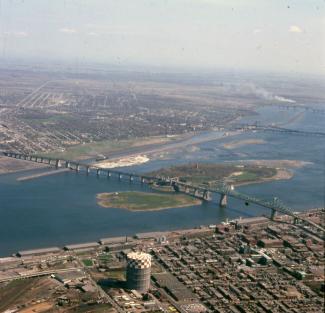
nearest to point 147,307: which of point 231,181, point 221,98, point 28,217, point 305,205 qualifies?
point 28,217

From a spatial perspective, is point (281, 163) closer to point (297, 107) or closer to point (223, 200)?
point (223, 200)

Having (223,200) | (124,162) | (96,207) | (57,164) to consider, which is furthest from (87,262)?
(124,162)

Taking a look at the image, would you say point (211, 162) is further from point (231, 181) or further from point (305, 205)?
point (305, 205)

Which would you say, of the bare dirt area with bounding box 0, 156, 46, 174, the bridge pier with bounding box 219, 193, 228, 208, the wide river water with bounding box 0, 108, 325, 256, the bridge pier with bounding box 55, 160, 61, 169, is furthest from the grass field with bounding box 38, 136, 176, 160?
the bridge pier with bounding box 219, 193, 228, 208

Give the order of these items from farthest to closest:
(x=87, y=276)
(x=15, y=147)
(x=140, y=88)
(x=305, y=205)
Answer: (x=140, y=88), (x=15, y=147), (x=305, y=205), (x=87, y=276)

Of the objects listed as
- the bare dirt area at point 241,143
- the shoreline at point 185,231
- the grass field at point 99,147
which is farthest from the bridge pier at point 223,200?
the bare dirt area at point 241,143

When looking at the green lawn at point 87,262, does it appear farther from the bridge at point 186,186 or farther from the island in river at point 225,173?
the island in river at point 225,173

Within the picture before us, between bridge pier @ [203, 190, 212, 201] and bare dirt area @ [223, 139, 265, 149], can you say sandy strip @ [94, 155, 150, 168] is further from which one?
bridge pier @ [203, 190, 212, 201]
